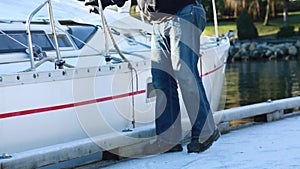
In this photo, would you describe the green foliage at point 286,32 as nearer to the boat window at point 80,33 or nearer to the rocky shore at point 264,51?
the rocky shore at point 264,51

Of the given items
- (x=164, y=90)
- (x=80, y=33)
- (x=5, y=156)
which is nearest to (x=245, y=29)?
(x=80, y=33)

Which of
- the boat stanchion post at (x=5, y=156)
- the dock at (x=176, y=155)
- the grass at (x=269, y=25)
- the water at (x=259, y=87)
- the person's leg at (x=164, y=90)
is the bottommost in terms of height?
the water at (x=259, y=87)

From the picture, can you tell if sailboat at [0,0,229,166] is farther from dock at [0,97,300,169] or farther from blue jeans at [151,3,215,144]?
blue jeans at [151,3,215,144]

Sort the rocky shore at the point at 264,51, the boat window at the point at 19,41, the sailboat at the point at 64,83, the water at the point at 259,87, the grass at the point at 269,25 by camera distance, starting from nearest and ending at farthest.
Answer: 1. the sailboat at the point at 64,83
2. the boat window at the point at 19,41
3. the water at the point at 259,87
4. the rocky shore at the point at 264,51
5. the grass at the point at 269,25

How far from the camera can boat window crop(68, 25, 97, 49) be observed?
18.1 feet

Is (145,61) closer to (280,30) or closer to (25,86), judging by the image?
(25,86)

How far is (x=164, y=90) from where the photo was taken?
4707 millimetres

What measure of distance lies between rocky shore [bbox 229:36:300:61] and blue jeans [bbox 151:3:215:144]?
28.6 m

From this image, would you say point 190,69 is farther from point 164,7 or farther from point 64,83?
point 64,83

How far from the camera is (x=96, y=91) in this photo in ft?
16.0

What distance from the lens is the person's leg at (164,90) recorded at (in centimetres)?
465

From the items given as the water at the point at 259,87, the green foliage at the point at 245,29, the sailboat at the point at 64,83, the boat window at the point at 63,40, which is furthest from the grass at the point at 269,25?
the boat window at the point at 63,40

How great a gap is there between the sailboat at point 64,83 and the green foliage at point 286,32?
32585 mm

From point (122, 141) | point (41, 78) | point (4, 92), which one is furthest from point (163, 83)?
point (4, 92)
